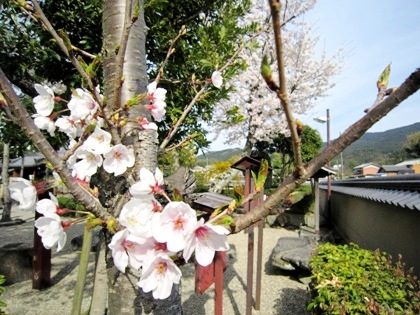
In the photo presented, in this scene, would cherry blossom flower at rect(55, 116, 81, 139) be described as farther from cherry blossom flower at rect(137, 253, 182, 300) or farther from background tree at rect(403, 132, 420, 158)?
background tree at rect(403, 132, 420, 158)

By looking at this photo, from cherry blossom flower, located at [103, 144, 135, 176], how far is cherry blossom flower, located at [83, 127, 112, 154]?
0.03 m

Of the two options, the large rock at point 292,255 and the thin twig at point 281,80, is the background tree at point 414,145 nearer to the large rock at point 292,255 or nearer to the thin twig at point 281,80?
the large rock at point 292,255

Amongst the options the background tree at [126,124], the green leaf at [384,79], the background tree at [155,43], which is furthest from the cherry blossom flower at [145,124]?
the background tree at [155,43]

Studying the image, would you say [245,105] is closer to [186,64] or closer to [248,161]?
[248,161]

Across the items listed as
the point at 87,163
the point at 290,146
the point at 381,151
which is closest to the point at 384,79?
the point at 87,163

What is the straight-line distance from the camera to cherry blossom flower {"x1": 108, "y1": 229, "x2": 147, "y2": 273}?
70 centimetres

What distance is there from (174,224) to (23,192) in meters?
0.57

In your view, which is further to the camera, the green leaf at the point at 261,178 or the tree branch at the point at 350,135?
the green leaf at the point at 261,178

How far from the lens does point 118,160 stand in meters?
1.01

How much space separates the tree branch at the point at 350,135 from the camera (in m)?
0.52

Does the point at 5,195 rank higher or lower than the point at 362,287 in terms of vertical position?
lower

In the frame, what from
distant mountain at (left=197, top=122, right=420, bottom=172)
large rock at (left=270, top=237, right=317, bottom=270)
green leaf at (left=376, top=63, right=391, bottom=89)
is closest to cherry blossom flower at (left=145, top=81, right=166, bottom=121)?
green leaf at (left=376, top=63, right=391, bottom=89)

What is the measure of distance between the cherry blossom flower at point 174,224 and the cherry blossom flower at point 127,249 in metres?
0.07

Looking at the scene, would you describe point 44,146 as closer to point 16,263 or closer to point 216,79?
point 216,79
